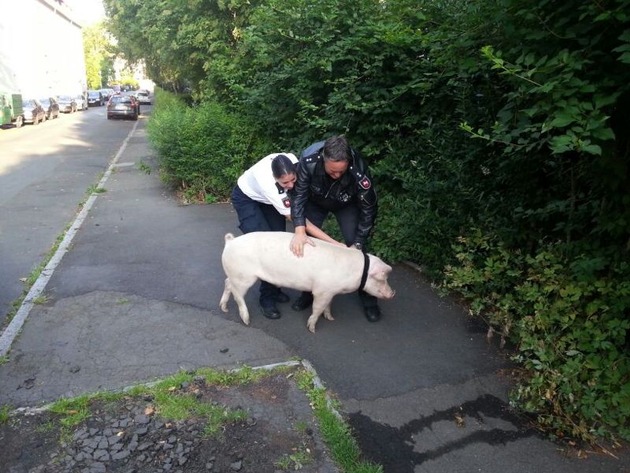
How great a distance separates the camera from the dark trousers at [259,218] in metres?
4.74

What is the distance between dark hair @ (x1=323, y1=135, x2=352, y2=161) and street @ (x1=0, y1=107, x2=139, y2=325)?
3819 mm

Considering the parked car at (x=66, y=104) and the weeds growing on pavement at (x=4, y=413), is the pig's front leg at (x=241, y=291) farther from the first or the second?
the parked car at (x=66, y=104)

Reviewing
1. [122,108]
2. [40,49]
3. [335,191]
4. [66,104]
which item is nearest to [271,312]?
[335,191]

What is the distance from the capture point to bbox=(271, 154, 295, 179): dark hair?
4109 millimetres

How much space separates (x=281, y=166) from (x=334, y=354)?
173 centimetres

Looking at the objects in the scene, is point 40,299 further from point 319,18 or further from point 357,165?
point 319,18

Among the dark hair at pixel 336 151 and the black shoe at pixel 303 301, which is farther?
the black shoe at pixel 303 301

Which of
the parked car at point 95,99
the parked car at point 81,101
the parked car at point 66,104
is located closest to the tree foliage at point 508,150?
the parked car at point 66,104

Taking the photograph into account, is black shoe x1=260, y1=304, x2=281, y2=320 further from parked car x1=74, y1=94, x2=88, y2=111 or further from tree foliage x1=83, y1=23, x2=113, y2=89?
tree foliage x1=83, y1=23, x2=113, y2=89

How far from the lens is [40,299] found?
16.9 ft

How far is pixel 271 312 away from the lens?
4.79 metres

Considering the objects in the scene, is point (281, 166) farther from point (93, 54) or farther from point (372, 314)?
point (93, 54)

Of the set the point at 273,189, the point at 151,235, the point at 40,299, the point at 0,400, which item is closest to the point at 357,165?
the point at 273,189

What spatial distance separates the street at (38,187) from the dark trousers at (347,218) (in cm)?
339
